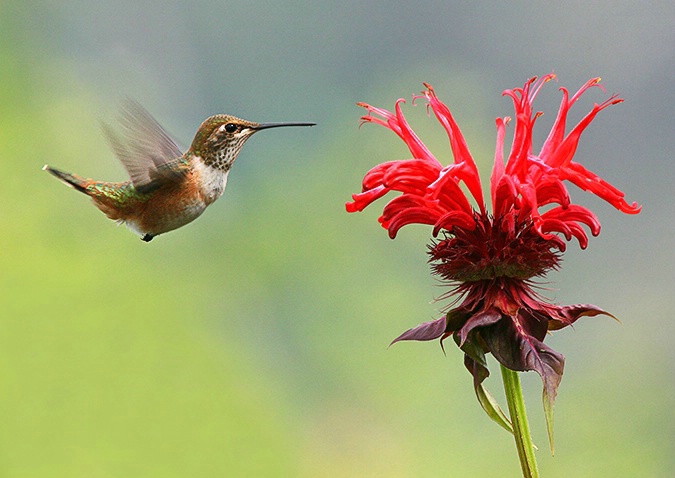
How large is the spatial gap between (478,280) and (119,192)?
0.72 metres

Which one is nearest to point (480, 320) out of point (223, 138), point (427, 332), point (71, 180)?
point (427, 332)

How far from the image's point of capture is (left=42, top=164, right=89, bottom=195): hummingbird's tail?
149cm

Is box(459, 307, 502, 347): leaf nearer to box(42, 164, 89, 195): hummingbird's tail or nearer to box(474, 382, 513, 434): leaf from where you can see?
box(474, 382, 513, 434): leaf

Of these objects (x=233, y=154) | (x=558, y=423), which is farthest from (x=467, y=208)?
(x=558, y=423)

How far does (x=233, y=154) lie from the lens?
144cm

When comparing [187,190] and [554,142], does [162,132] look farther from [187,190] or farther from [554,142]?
[554,142]

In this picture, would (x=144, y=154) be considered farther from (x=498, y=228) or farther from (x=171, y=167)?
(x=498, y=228)

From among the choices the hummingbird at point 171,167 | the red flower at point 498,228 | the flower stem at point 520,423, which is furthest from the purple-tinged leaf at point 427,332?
the hummingbird at point 171,167

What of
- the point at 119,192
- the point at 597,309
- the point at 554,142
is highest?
the point at 119,192

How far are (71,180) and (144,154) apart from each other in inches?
9.2

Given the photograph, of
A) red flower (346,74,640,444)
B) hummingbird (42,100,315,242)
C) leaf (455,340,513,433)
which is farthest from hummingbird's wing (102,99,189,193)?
leaf (455,340,513,433)

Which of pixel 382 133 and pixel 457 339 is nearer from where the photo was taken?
pixel 457 339

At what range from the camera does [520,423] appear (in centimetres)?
119

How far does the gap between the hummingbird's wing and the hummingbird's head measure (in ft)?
0.20
